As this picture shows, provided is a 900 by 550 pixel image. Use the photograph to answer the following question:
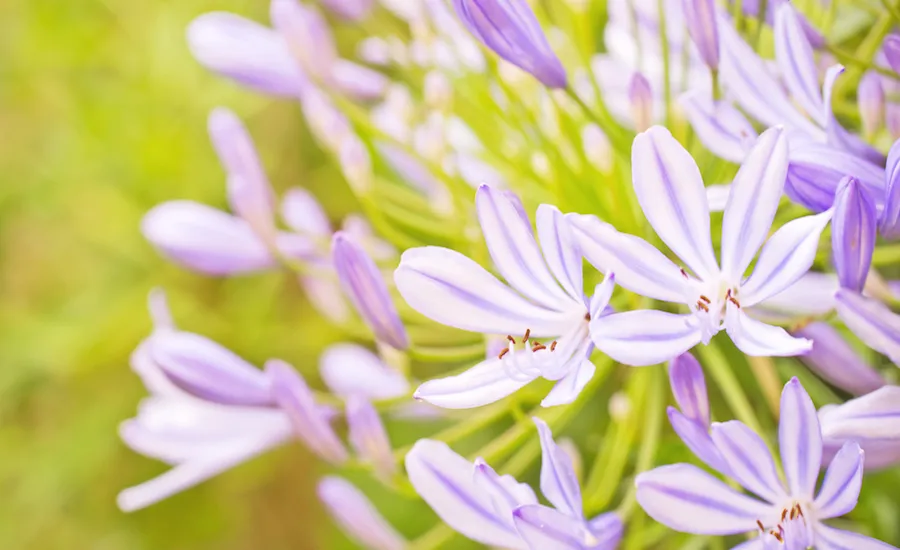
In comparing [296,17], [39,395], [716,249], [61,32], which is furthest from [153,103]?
[716,249]

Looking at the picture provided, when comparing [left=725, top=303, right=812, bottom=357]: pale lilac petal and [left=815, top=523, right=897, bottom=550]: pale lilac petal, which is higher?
[left=725, top=303, right=812, bottom=357]: pale lilac petal

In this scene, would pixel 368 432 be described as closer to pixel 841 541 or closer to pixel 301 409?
pixel 301 409

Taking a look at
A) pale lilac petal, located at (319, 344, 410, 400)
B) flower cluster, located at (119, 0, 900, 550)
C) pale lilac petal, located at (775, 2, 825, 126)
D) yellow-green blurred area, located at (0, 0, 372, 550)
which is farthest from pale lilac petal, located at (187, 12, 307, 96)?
yellow-green blurred area, located at (0, 0, 372, 550)

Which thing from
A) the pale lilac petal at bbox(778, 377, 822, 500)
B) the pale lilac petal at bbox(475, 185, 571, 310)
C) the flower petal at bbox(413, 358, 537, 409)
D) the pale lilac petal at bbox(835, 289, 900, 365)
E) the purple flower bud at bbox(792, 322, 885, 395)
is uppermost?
the pale lilac petal at bbox(475, 185, 571, 310)

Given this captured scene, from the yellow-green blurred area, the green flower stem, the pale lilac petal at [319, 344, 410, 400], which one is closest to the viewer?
the green flower stem

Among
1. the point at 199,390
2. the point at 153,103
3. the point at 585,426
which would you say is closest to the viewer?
the point at 199,390

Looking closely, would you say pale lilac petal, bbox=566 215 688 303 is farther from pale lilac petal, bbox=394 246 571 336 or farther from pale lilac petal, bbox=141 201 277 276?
pale lilac petal, bbox=141 201 277 276

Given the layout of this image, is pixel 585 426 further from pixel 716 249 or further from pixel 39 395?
pixel 39 395

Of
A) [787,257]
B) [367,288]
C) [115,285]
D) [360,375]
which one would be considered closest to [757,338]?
[787,257]
